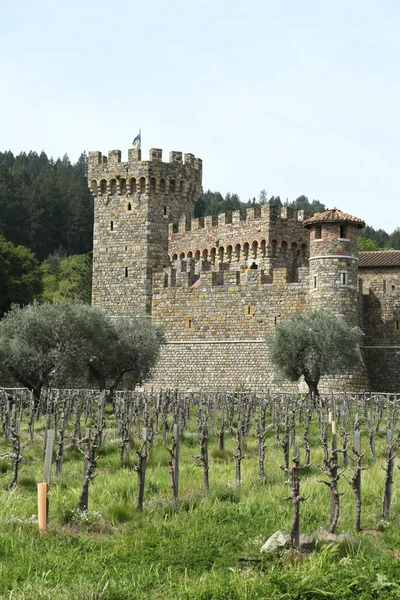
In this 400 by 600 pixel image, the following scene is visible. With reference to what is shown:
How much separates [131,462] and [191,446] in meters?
3.41

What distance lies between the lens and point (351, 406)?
87.3ft

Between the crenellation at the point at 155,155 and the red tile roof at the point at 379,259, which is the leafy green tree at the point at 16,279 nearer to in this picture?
the crenellation at the point at 155,155

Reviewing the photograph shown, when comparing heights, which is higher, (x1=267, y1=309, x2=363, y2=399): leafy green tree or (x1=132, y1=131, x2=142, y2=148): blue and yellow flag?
(x1=132, y1=131, x2=142, y2=148): blue and yellow flag

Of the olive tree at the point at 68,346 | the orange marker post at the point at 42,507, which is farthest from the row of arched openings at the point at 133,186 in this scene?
Result: the orange marker post at the point at 42,507

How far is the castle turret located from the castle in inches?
1.9

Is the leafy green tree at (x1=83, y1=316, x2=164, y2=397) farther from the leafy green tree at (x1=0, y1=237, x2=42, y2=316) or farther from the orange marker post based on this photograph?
the orange marker post

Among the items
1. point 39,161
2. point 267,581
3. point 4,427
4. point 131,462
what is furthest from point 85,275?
point 39,161

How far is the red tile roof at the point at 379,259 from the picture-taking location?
134ft

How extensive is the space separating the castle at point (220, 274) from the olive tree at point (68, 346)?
456 centimetres

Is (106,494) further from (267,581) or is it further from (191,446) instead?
(191,446)

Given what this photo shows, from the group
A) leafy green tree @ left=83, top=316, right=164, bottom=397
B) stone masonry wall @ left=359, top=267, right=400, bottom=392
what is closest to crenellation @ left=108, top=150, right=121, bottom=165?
leafy green tree @ left=83, top=316, right=164, bottom=397

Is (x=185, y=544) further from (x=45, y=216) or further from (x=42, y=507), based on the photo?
(x=45, y=216)

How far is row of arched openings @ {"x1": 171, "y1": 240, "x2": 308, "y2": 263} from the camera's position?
128 feet

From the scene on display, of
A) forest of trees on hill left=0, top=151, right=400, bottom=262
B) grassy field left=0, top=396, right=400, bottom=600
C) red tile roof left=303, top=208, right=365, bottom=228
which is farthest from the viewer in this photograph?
forest of trees on hill left=0, top=151, right=400, bottom=262
